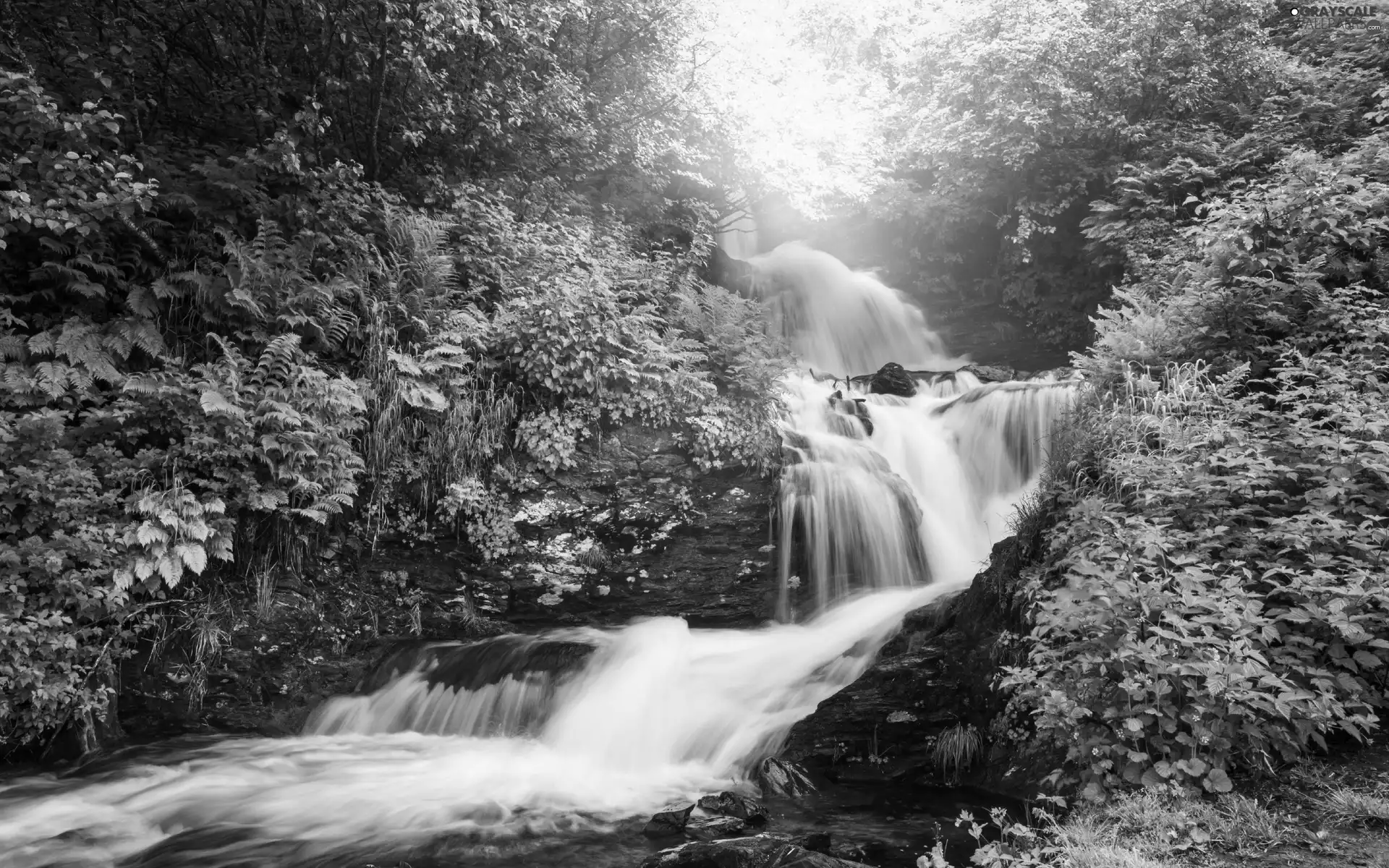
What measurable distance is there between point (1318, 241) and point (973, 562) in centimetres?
424

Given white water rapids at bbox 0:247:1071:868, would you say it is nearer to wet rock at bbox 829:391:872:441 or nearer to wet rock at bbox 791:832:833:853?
wet rock at bbox 829:391:872:441

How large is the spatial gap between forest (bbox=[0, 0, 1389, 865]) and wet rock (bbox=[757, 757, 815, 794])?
4.63 ft

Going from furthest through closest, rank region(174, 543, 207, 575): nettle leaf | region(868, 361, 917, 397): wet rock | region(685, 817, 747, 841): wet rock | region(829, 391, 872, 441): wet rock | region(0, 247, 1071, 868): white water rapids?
region(868, 361, 917, 397): wet rock, region(829, 391, 872, 441): wet rock, region(174, 543, 207, 575): nettle leaf, region(0, 247, 1071, 868): white water rapids, region(685, 817, 747, 841): wet rock

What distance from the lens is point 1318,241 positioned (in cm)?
638

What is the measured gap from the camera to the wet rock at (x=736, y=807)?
468 cm

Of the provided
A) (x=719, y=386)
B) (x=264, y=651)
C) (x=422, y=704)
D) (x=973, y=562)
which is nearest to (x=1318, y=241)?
(x=973, y=562)

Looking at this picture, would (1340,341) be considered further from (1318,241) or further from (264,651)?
(264,651)

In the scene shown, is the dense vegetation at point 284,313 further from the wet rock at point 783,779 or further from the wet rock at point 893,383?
the wet rock at point 783,779

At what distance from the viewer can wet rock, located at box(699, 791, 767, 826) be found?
15.4 ft

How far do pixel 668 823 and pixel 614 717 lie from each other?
1690 millimetres

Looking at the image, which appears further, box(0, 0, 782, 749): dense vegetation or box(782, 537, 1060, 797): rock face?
box(0, 0, 782, 749): dense vegetation

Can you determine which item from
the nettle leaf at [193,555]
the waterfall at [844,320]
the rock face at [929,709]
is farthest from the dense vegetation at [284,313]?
the waterfall at [844,320]

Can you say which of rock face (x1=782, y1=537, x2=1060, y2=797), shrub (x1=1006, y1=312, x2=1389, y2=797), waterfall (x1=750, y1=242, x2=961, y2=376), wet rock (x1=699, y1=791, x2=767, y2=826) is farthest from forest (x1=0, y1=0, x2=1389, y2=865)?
waterfall (x1=750, y1=242, x2=961, y2=376)

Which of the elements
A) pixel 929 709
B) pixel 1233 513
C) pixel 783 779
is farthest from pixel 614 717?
pixel 1233 513
